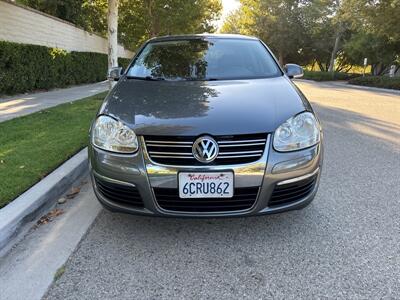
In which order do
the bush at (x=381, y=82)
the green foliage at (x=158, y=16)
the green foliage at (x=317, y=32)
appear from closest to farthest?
1. the bush at (x=381, y=82)
2. the green foliage at (x=158, y=16)
3. the green foliage at (x=317, y=32)

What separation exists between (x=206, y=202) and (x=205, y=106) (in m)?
0.75

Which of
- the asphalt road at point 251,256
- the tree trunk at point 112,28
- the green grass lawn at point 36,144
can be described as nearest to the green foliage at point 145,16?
the tree trunk at point 112,28

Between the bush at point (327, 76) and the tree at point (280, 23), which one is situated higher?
the tree at point (280, 23)

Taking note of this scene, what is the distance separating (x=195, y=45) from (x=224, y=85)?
1.18m

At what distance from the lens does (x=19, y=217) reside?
3.24m

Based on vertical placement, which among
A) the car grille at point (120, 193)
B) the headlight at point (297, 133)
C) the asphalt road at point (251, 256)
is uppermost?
the headlight at point (297, 133)

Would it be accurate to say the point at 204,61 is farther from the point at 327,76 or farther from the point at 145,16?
the point at 327,76

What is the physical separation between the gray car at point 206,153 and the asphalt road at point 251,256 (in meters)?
0.30

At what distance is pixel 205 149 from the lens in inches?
111

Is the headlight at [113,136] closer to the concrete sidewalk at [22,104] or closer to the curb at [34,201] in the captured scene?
the curb at [34,201]

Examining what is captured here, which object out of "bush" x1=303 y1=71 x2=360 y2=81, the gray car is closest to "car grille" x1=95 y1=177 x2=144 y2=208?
the gray car

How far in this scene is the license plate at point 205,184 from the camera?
2.79 meters

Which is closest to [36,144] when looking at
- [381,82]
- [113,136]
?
[113,136]

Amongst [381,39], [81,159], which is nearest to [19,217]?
[81,159]
